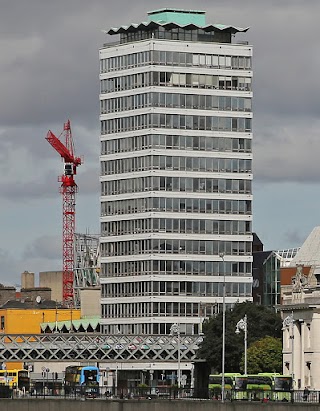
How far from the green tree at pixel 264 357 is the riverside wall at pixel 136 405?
197ft

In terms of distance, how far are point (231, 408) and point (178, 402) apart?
3957 mm

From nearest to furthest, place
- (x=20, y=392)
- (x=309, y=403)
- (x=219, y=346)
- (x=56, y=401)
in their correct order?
(x=309, y=403) < (x=56, y=401) < (x=20, y=392) < (x=219, y=346)

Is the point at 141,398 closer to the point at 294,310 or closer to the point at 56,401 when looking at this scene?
the point at 56,401

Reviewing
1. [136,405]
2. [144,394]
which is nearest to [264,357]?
[144,394]

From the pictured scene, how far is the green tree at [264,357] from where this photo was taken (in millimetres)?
187875

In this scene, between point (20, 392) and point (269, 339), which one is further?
point (269, 339)

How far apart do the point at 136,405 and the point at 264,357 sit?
63520 millimetres

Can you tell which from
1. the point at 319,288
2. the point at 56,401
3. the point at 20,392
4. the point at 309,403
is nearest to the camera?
the point at 309,403

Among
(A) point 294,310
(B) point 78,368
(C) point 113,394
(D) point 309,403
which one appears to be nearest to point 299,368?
(A) point 294,310

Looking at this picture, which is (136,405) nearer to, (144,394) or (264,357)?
(144,394)

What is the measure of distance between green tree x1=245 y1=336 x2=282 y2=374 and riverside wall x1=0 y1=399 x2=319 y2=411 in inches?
2363

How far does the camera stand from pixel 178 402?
125125 millimetres

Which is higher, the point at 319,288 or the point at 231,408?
the point at 319,288

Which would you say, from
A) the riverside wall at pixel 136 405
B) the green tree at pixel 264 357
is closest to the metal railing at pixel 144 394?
the riverside wall at pixel 136 405
